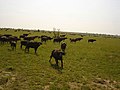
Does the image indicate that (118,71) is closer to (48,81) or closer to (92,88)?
(92,88)

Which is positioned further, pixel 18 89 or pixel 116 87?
pixel 116 87

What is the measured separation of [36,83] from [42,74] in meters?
2.14

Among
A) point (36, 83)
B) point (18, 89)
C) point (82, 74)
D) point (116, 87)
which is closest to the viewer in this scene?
point (18, 89)

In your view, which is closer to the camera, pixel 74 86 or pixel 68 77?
pixel 74 86

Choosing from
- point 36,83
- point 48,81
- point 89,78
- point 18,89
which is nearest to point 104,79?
point 89,78

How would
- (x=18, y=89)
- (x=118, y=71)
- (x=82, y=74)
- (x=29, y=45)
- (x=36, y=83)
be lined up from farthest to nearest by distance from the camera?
(x=29, y=45) < (x=118, y=71) < (x=82, y=74) < (x=36, y=83) < (x=18, y=89)

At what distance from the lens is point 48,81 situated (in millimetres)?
12609

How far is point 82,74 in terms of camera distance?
1512cm

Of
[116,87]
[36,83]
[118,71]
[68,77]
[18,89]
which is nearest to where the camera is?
[18,89]

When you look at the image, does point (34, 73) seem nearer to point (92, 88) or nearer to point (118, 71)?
point (92, 88)

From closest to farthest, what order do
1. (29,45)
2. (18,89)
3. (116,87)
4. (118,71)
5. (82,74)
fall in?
(18,89) → (116,87) → (82,74) → (118,71) → (29,45)

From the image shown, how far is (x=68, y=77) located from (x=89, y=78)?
163 cm

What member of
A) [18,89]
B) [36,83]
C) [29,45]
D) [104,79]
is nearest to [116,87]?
[104,79]

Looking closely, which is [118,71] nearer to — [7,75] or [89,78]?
[89,78]
